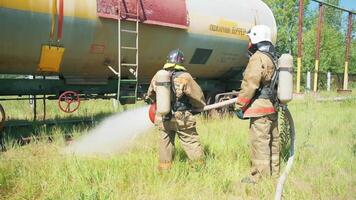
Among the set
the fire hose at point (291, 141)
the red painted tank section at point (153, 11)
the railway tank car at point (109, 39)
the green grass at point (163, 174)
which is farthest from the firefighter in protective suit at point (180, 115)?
the red painted tank section at point (153, 11)

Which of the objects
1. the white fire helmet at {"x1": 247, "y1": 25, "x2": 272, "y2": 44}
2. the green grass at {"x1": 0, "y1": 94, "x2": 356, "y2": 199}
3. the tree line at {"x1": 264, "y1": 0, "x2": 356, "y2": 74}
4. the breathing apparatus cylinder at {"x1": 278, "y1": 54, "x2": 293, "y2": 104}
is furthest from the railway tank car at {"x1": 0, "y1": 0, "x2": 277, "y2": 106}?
the tree line at {"x1": 264, "y1": 0, "x2": 356, "y2": 74}

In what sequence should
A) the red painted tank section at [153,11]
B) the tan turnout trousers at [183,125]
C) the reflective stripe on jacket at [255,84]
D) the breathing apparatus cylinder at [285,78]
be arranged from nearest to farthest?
the breathing apparatus cylinder at [285,78]
the reflective stripe on jacket at [255,84]
the tan turnout trousers at [183,125]
the red painted tank section at [153,11]

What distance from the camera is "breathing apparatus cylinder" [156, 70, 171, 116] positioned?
5359 mm

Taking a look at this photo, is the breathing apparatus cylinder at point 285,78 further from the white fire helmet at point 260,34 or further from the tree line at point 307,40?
the tree line at point 307,40

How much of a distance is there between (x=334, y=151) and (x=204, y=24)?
425cm

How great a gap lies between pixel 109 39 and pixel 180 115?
3.00 meters

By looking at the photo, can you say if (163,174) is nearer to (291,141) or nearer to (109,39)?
(291,141)

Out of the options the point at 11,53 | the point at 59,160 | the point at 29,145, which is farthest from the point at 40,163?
the point at 11,53

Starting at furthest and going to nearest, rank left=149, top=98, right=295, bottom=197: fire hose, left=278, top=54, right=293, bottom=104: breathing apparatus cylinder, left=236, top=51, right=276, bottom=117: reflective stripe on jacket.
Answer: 1. left=236, top=51, right=276, bottom=117: reflective stripe on jacket
2. left=278, top=54, right=293, bottom=104: breathing apparatus cylinder
3. left=149, top=98, right=295, bottom=197: fire hose

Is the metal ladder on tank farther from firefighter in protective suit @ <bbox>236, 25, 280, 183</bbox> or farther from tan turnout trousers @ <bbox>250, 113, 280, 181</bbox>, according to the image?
tan turnout trousers @ <bbox>250, 113, 280, 181</bbox>

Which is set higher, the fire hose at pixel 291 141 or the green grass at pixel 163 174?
the fire hose at pixel 291 141

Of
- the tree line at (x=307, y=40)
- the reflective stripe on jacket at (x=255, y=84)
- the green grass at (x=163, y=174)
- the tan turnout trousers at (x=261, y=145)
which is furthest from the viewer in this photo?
the tree line at (x=307, y=40)

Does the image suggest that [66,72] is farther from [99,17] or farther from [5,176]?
[5,176]

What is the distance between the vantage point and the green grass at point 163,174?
4.85m
